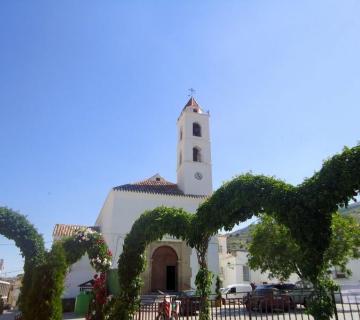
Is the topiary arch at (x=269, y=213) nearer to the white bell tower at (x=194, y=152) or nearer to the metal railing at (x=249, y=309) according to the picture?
the metal railing at (x=249, y=309)

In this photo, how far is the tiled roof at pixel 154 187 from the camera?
26969 millimetres

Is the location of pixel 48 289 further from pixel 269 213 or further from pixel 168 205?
pixel 168 205

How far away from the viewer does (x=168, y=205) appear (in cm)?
2723

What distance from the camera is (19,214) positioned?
13.4 metres

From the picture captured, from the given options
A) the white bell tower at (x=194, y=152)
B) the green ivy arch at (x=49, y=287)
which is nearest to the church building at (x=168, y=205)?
the white bell tower at (x=194, y=152)

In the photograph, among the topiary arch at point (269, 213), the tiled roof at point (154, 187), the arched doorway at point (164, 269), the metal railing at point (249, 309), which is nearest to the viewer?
the topiary arch at point (269, 213)

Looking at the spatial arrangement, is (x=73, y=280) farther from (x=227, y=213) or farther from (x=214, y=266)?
(x=227, y=213)

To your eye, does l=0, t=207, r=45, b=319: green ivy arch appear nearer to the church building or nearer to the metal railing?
the metal railing

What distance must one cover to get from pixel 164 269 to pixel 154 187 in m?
6.60

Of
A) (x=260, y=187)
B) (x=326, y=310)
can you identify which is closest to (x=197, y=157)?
(x=260, y=187)

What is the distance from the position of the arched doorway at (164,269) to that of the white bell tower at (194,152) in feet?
17.1

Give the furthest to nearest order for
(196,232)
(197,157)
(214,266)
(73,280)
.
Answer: (197,157), (214,266), (73,280), (196,232)

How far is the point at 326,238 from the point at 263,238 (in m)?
11.4

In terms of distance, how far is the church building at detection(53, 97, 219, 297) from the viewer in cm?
2505
